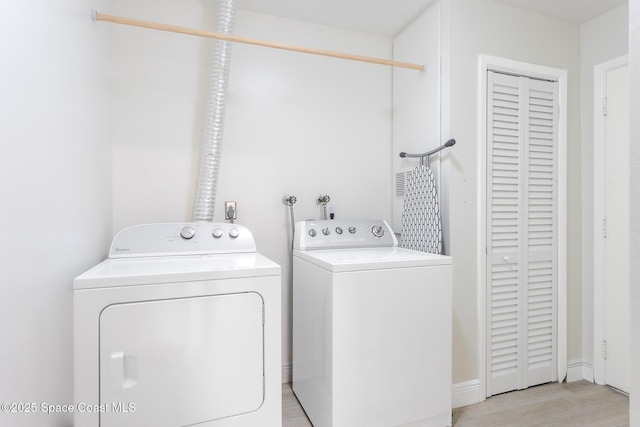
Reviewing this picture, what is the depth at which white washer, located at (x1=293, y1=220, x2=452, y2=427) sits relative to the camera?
5.20 ft

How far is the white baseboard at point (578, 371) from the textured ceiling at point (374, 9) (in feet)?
8.03

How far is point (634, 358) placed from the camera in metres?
0.62

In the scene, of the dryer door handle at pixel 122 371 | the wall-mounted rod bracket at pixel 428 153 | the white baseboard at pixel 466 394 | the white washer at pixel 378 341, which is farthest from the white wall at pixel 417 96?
the dryer door handle at pixel 122 371

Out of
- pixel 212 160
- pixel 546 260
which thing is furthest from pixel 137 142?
pixel 546 260

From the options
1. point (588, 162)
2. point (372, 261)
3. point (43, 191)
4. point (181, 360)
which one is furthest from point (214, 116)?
point (588, 162)

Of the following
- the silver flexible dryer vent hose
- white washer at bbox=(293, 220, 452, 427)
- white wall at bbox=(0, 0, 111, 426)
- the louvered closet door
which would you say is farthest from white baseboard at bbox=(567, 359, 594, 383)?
white wall at bbox=(0, 0, 111, 426)

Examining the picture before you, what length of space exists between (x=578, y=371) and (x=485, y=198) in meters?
1.51

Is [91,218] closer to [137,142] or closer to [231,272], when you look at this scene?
[137,142]

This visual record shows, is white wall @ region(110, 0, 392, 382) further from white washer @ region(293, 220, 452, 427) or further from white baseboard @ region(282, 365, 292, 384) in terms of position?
white washer @ region(293, 220, 452, 427)

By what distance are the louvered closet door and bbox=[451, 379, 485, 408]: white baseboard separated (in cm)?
10

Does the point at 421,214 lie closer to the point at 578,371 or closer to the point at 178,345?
the point at 178,345

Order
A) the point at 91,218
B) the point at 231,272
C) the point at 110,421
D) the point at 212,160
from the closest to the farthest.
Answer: the point at 110,421, the point at 231,272, the point at 91,218, the point at 212,160

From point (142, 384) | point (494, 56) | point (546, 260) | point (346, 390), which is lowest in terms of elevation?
point (346, 390)

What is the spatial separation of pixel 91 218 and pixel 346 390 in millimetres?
1459
